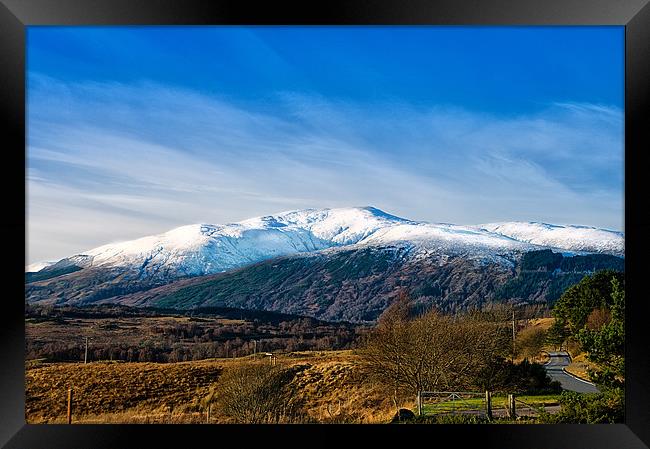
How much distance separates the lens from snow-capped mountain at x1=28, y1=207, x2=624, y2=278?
2933cm

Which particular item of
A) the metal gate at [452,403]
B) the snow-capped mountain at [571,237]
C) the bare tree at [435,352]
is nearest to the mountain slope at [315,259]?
the snow-capped mountain at [571,237]

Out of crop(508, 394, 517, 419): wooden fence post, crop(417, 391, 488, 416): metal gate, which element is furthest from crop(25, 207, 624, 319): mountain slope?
crop(508, 394, 517, 419): wooden fence post

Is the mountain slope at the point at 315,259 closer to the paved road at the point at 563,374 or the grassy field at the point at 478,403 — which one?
the paved road at the point at 563,374

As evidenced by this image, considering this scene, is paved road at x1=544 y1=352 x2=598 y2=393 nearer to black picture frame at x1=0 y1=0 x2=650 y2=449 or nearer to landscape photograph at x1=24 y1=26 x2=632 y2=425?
landscape photograph at x1=24 y1=26 x2=632 y2=425

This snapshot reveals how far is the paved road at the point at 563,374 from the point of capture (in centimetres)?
1215

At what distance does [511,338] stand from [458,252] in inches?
614

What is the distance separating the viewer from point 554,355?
46.3ft

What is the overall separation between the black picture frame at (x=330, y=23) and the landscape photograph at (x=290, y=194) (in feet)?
44.5

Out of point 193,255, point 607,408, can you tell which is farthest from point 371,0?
point 193,255

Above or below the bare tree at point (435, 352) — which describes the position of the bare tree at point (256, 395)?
below

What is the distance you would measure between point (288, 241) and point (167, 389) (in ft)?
53.6

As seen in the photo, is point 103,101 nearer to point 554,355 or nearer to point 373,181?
point 373,181

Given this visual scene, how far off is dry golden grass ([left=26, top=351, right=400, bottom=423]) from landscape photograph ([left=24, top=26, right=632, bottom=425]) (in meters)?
0.10

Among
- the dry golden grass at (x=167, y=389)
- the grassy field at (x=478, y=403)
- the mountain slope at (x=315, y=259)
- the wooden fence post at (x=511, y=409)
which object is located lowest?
the dry golden grass at (x=167, y=389)
